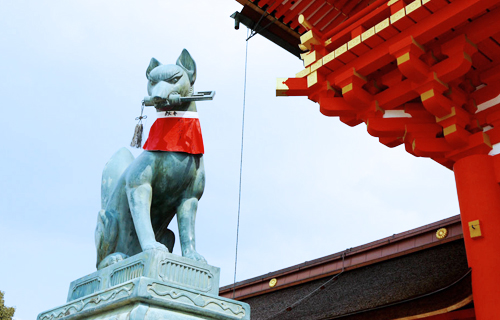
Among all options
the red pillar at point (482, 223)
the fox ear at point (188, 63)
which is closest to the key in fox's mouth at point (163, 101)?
the fox ear at point (188, 63)

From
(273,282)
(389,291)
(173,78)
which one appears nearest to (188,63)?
(173,78)

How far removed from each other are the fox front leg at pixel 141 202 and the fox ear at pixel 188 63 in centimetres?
70

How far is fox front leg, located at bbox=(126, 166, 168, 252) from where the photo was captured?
9.27ft

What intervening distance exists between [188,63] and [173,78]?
0.21 m

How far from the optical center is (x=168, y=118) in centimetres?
306

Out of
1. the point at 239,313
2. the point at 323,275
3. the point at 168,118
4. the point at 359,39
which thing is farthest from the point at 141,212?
the point at 323,275

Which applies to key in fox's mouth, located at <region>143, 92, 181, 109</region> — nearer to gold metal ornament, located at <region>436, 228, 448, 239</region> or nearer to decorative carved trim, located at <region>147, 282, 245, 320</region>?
decorative carved trim, located at <region>147, 282, 245, 320</region>

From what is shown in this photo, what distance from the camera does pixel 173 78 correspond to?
312cm

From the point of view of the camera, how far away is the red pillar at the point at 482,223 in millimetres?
4320

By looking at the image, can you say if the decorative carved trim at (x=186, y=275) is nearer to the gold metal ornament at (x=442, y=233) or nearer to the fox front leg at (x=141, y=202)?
the fox front leg at (x=141, y=202)

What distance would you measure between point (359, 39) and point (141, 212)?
3.20 meters

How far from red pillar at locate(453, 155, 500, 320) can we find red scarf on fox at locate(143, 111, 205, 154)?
2.97 meters

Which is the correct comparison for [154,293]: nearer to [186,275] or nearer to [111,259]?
[186,275]

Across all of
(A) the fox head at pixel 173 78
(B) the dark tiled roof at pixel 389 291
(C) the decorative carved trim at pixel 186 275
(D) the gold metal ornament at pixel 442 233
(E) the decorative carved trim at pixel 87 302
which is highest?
(D) the gold metal ornament at pixel 442 233
